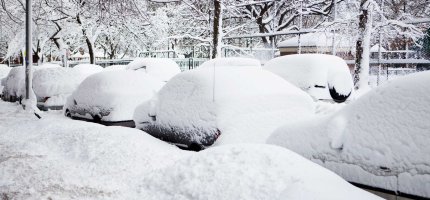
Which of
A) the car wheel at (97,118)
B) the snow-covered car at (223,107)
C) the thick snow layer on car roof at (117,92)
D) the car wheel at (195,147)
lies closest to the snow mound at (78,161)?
the car wheel at (195,147)

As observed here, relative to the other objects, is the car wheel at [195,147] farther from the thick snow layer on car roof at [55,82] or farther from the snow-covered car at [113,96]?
the thick snow layer on car roof at [55,82]

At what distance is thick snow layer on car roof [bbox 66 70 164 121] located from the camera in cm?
1037

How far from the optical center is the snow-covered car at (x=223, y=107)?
22.7ft

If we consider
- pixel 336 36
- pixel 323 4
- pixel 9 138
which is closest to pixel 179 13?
pixel 323 4

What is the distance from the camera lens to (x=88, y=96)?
11.0 m

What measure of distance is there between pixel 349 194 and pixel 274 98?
12.2 feet

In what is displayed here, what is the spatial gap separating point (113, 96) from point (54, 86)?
478 centimetres

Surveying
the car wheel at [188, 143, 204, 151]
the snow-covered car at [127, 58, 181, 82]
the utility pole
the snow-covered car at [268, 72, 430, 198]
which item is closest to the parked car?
the utility pole

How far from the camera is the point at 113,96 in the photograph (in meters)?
10.4

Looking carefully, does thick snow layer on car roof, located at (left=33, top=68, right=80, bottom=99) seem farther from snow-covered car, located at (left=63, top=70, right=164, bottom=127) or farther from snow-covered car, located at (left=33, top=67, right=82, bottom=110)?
snow-covered car, located at (left=63, top=70, right=164, bottom=127)

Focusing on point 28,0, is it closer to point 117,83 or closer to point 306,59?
point 117,83

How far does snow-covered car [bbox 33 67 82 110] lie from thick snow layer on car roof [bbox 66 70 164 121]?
2.84m

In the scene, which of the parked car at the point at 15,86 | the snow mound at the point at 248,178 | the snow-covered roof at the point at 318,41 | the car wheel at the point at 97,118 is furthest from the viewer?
the snow-covered roof at the point at 318,41

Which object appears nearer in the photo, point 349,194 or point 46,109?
point 349,194
